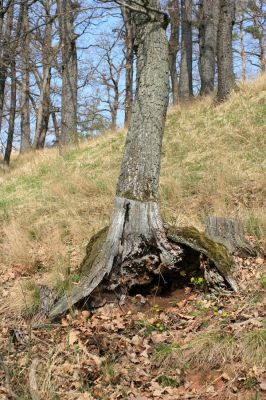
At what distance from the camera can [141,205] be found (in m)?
4.55

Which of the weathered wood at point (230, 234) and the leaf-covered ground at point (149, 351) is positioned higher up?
the weathered wood at point (230, 234)

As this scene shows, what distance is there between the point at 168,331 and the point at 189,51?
1456cm

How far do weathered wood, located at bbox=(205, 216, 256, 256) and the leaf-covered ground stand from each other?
0.71 meters

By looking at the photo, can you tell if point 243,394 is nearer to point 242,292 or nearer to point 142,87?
point 242,292

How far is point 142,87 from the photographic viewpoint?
15.8 ft

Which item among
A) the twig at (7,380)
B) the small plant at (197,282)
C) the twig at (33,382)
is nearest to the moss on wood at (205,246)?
the small plant at (197,282)

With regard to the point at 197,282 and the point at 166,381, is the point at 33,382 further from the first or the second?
the point at 197,282

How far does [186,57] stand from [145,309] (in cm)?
1395

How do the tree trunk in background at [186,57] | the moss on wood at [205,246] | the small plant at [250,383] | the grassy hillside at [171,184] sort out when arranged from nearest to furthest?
1. the small plant at [250,383]
2. the moss on wood at [205,246]
3. the grassy hillside at [171,184]
4. the tree trunk in background at [186,57]

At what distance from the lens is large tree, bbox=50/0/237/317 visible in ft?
14.3

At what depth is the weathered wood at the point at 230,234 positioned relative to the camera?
5152 millimetres

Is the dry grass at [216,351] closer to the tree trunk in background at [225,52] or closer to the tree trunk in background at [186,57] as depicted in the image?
the tree trunk in background at [225,52]

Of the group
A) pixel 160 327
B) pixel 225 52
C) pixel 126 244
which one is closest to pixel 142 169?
pixel 126 244

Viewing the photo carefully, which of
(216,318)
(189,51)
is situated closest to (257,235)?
(216,318)
